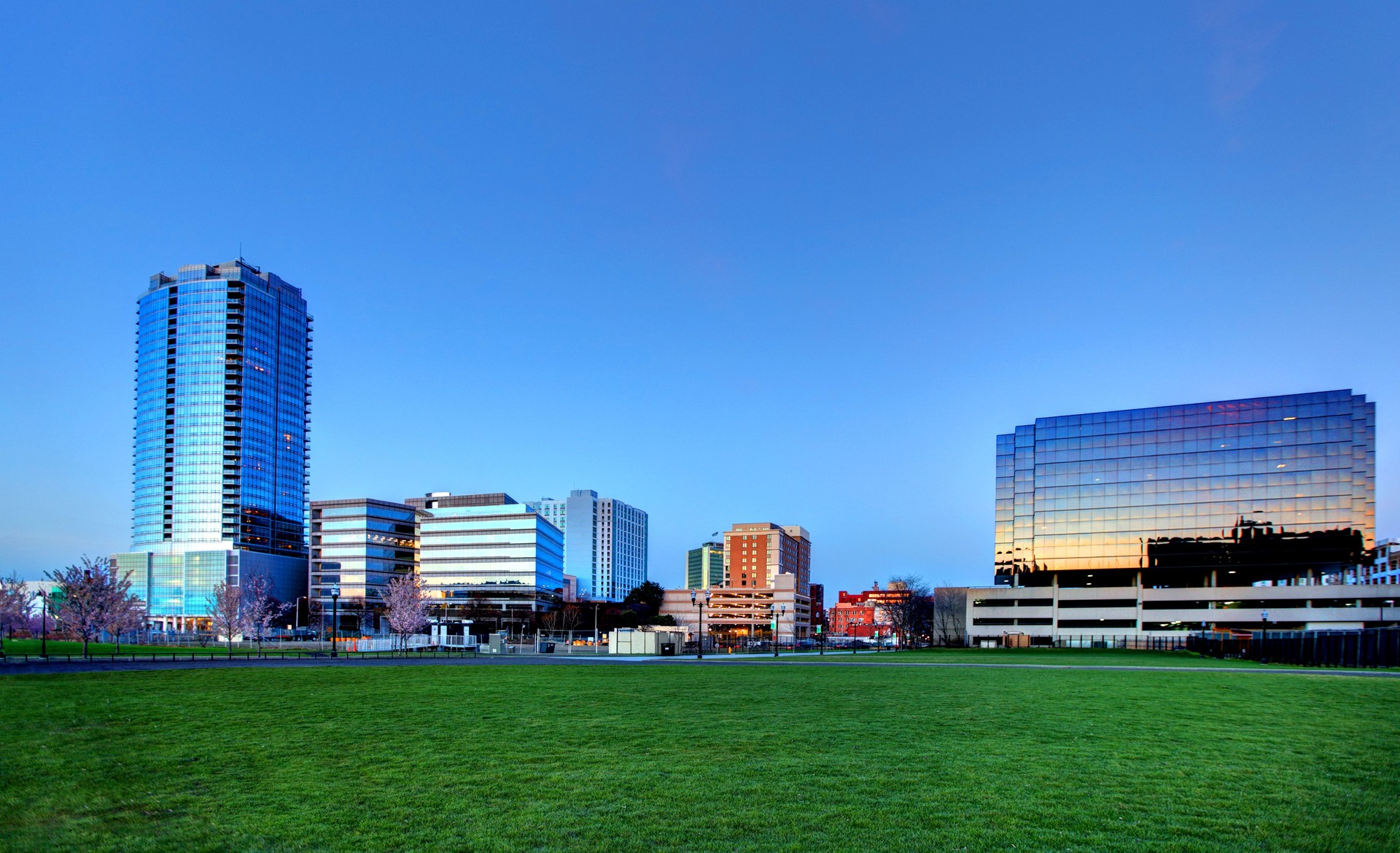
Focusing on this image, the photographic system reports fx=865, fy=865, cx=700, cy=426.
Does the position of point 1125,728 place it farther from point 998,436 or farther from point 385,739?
point 998,436

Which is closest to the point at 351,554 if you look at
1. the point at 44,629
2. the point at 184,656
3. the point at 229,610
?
the point at 229,610

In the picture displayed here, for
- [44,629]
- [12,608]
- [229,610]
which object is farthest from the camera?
[229,610]

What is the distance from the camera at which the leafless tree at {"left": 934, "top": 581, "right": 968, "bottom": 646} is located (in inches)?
5463

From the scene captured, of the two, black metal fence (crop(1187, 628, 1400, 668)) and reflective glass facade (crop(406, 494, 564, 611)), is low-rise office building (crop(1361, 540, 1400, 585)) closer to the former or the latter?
black metal fence (crop(1187, 628, 1400, 668))

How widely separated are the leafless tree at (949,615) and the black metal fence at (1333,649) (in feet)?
234

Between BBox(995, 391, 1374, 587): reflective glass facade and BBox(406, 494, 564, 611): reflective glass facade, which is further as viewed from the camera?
BBox(406, 494, 564, 611): reflective glass facade

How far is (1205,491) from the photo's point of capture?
4843 inches

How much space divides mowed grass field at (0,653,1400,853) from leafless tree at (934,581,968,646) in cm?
11878

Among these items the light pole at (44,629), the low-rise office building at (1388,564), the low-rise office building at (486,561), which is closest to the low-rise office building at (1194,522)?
the low-rise office building at (1388,564)

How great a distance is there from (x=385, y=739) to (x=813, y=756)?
7749mm

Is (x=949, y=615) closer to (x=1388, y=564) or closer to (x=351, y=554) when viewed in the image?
(x=1388, y=564)

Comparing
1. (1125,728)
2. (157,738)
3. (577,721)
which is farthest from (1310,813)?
(157,738)

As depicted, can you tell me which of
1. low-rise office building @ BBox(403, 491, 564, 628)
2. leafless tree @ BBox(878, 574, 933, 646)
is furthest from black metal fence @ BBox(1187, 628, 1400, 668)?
low-rise office building @ BBox(403, 491, 564, 628)

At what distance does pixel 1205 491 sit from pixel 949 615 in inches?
1641
